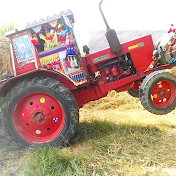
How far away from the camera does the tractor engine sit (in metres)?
4.18

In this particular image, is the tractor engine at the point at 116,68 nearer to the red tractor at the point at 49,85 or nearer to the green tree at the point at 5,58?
the red tractor at the point at 49,85

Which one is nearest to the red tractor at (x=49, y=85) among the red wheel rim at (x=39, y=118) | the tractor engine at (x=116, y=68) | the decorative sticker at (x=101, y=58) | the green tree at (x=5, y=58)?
the red wheel rim at (x=39, y=118)

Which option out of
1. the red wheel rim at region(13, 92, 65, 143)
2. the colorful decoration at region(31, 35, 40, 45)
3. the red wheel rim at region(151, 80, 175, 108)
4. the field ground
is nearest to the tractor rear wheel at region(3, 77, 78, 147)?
the red wheel rim at region(13, 92, 65, 143)

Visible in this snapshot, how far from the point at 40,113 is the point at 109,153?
1.31 m

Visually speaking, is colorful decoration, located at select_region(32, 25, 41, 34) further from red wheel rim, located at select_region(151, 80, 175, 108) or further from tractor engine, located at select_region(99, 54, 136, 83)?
red wheel rim, located at select_region(151, 80, 175, 108)

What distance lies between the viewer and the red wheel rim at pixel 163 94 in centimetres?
380

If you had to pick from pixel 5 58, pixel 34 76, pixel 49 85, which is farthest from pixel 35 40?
pixel 5 58

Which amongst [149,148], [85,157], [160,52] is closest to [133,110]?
[160,52]

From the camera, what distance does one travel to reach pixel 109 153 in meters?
3.22

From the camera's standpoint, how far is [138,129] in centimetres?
399

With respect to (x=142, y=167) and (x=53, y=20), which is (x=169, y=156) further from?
(x=53, y=20)

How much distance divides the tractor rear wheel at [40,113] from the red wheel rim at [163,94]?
142 centimetres

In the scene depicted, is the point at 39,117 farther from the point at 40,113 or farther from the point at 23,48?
the point at 23,48

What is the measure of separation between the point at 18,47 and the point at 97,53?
1433 millimetres
